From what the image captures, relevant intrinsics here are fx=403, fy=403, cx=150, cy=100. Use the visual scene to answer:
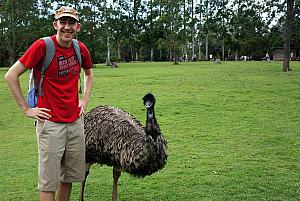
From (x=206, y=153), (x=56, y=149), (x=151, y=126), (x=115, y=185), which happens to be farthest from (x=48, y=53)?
(x=206, y=153)

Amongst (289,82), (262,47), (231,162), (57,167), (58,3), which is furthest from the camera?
(262,47)

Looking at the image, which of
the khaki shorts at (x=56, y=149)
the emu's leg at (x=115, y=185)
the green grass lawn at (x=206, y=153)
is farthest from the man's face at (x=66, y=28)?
the green grass lawn at (x=206, y=153)

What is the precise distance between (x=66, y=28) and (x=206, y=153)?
4.93 metres

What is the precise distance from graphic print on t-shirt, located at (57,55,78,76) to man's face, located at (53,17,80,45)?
0.60 feet

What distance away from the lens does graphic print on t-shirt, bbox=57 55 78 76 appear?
4.07m

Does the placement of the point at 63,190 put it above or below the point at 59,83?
below

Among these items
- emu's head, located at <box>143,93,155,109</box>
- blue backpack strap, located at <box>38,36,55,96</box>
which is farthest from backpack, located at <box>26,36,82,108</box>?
emu's head, located at <box>143,93,155,109</box>

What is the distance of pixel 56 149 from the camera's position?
4094mm

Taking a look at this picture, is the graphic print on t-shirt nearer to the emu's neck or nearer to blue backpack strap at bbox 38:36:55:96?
blue backpack strap at bbox 38:36:55:96

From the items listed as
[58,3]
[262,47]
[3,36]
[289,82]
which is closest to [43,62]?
[289,82]

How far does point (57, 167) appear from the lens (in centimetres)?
416

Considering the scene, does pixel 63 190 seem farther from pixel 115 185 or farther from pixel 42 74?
pixel 42 74

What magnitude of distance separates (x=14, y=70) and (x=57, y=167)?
1.08 metres

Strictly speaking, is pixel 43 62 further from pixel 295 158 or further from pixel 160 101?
pixel 160 101
